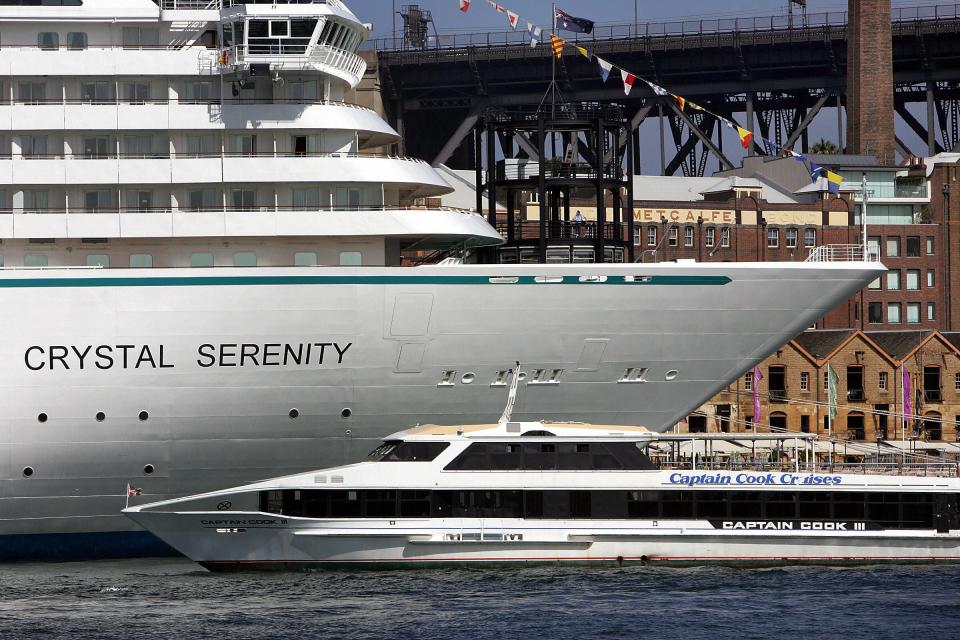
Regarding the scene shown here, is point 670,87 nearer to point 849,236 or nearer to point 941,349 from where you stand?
point 849,236

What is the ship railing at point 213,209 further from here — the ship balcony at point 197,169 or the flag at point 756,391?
the flag at point 756,391

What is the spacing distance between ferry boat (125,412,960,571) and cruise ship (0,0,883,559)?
198 cm

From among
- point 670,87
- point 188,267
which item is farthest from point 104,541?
point 670,87

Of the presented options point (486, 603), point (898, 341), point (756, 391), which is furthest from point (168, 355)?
point (898, 341)

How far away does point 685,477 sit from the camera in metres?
32.4

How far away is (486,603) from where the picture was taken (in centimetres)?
2883

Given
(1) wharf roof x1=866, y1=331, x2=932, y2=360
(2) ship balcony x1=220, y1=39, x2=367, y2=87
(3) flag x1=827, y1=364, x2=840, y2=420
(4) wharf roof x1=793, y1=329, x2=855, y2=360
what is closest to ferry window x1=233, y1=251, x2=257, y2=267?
(2) ship balcony x1=220, y1=39, x2=367, y2=87

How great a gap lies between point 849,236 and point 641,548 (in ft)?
189

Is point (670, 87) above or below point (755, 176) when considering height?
above

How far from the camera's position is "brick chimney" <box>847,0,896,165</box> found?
86.8m

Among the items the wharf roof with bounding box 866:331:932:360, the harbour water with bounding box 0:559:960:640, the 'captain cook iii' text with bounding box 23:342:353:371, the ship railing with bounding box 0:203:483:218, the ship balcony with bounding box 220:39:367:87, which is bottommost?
the harbour water with bounding box 0:559:960:640

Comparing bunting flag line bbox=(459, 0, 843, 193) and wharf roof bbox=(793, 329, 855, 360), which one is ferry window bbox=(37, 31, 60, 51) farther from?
wharf roof bbox=(793, 329, 855, 360)

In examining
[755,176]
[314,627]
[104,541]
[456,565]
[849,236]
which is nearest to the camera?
[314,627]

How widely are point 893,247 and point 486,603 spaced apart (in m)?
65.7
